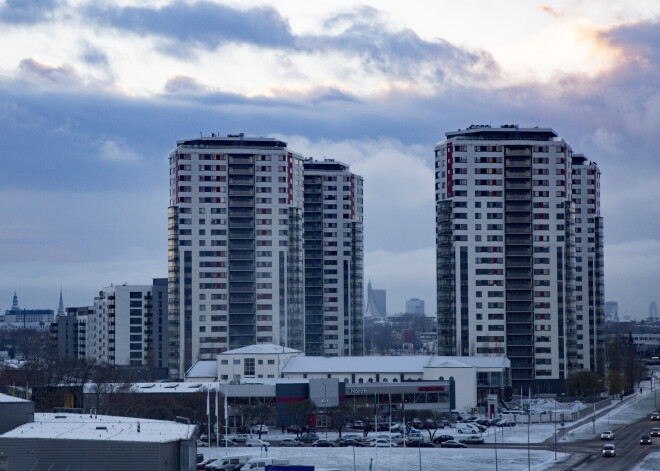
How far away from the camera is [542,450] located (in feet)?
329

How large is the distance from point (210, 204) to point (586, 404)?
220 ft

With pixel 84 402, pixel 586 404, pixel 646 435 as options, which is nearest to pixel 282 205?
pixel 586 404

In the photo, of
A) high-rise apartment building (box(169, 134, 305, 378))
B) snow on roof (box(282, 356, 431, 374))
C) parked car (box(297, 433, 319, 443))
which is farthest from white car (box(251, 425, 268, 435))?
high-rise apartment building (box(169, 134, 305, 378))

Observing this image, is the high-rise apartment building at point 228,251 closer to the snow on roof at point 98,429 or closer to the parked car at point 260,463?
the parked car at point 260,463

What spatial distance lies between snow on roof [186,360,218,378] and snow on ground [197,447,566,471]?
147ft

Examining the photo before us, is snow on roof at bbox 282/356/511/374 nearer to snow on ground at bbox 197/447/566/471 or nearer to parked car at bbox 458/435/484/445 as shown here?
parked car at bbox 458/435/484/445

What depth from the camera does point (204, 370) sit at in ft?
Result: 503

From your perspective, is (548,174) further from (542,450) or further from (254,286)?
(542,450)

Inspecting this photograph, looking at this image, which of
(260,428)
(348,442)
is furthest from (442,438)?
(260,428)

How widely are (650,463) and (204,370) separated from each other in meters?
77.9

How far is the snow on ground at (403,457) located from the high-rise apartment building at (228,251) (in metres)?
69.5

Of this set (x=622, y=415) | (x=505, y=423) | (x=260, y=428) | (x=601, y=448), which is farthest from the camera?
(x=622, y=415)

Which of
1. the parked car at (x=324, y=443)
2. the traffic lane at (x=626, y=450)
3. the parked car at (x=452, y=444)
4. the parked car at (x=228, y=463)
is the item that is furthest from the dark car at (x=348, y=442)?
the traffic lane at (x=626, y=450)

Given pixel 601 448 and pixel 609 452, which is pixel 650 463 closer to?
pixel 609 452
